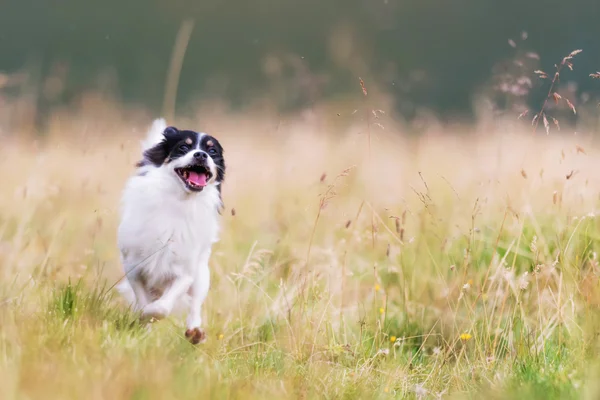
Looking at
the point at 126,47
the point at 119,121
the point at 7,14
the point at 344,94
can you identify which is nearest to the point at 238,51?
the point at 126,47

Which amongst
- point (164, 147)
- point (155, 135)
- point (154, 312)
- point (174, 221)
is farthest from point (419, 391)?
point (155, 135)

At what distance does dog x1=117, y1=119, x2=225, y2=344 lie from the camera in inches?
166

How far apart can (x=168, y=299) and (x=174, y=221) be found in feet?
1.44

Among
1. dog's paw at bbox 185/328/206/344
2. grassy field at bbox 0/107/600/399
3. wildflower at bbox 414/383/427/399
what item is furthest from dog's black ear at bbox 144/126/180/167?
wildflower at bbox 414/383/427/399

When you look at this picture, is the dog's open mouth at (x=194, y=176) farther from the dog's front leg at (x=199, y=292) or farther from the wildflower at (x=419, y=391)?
the wildflower at (x=419, y=391)

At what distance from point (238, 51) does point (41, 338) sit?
62.6ft

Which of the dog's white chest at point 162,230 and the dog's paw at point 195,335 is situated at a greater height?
the dog's white chest at point 162,230

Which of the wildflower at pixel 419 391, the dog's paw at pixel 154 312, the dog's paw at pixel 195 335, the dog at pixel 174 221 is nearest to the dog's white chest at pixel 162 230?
the dog at pixel 174 221

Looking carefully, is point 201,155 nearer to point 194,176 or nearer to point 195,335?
point 194,176

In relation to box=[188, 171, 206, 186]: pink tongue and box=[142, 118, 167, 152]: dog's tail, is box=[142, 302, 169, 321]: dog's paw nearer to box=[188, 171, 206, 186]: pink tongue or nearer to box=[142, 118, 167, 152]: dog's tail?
box=[188, 171, 206, 186]: pink tongue

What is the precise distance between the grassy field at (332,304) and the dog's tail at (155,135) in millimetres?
412

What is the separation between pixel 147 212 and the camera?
168 inches

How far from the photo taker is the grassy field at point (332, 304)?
9.45ft

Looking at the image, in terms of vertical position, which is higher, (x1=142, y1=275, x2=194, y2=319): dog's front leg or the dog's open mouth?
the dog's open mouth
